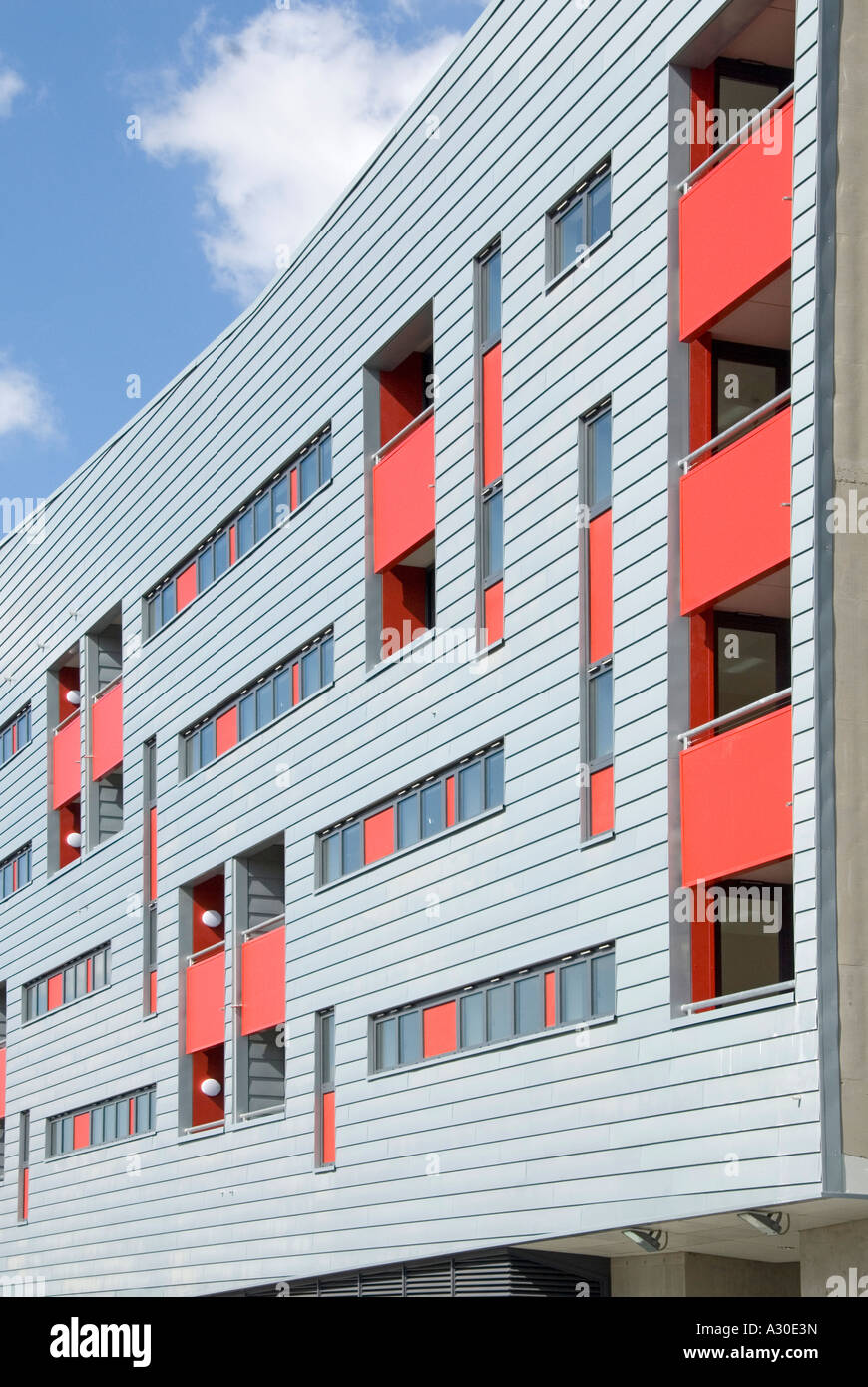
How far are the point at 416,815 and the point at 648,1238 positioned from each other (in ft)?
28.4

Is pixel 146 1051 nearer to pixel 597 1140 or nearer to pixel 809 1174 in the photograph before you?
pixel 597 1140

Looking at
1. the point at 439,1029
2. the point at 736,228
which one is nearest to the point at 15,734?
the point at 439,1029

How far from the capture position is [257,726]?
123 feet

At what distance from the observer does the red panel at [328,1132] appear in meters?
32.8

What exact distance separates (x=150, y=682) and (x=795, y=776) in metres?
24.3

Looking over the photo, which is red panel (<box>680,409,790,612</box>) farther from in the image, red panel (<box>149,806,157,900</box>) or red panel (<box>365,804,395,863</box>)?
red panel (<box>149,806,157,900</box>)

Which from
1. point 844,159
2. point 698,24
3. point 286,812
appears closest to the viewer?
point 844,159

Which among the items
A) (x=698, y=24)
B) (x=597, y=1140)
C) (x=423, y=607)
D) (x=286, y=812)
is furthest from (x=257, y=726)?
(x=698, y=24)

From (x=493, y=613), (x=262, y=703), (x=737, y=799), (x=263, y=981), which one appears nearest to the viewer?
(x=737, y=799)

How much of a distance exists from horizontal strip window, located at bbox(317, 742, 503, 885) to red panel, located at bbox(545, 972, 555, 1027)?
2.74 meters

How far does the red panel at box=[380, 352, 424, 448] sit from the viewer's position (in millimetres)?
33719

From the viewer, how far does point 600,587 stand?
26.0m

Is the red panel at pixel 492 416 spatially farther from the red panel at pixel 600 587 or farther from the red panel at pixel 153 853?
the red panel at pixel 153 853

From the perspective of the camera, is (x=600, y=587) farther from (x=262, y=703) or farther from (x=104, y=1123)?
(x=104, y=1123)
